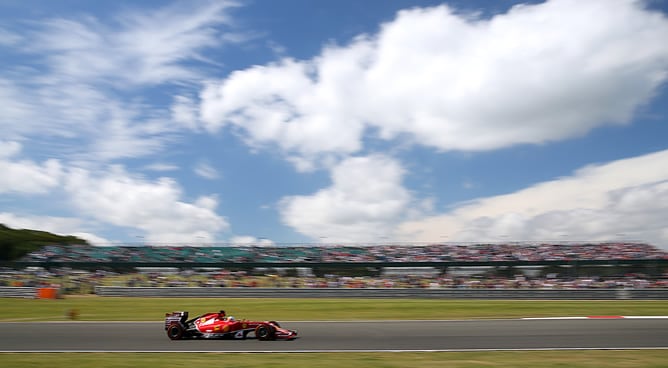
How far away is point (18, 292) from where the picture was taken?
31.2 meters

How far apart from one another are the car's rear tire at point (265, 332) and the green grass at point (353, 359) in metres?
1.79

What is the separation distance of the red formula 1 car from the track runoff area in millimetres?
240

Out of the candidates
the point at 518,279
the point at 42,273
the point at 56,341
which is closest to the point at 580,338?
the point at 56,341

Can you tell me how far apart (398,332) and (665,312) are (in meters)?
13.4

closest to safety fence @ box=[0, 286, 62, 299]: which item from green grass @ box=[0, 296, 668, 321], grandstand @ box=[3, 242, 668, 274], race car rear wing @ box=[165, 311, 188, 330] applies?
green grass @ box=[0, 296, 668, 321]

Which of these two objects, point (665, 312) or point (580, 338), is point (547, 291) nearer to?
point (665, 312)

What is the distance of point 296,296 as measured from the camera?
1251 inches

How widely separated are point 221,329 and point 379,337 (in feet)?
13.1

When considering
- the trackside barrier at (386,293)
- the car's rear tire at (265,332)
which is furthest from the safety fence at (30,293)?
the car's rear tire at (265,332)

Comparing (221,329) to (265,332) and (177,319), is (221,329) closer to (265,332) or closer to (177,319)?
(265,332)

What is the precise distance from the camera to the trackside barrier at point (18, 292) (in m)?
30.9

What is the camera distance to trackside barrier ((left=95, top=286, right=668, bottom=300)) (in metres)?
30.7

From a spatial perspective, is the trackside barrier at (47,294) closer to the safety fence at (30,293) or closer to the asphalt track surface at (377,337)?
the safety fence at (30,293)

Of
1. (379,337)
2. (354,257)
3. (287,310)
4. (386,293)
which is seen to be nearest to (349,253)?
(354,257)
